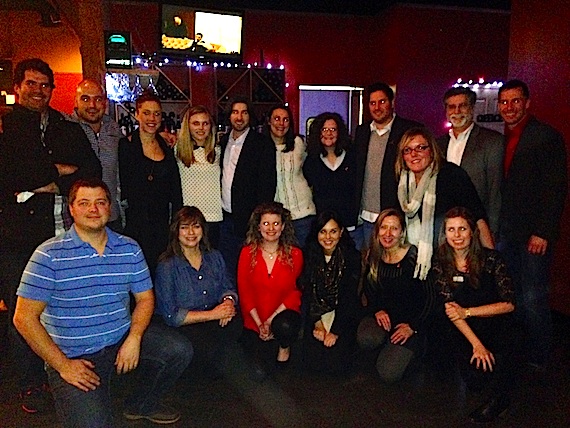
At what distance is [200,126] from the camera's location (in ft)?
10.4

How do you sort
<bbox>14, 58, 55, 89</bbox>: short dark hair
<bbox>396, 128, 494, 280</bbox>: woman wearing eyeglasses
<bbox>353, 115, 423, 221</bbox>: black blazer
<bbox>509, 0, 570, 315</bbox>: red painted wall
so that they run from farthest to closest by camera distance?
<bbox>509, 0, 570, 315</bbox>: red painted wall, <bbox>353, 115, 423, 221</bbox>: black blazer, <bbox>396, 128, 494, 280</bbox>: woman wearing eyeglasses, <bbox>14, 58, 55, 89</bbox>: short dark hair

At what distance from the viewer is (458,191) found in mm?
2871

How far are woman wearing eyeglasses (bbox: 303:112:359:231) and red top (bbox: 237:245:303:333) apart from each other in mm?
559

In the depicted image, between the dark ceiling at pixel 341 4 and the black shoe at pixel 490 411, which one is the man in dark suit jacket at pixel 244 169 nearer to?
the black shoe at pixel 490 411

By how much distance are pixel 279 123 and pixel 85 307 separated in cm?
174

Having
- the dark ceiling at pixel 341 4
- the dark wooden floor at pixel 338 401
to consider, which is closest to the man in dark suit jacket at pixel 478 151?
the dark wooden floor at pixel 338 401

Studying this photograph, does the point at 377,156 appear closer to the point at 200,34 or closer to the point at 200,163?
the point at 200,163

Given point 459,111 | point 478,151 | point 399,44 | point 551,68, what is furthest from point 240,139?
point 399,44

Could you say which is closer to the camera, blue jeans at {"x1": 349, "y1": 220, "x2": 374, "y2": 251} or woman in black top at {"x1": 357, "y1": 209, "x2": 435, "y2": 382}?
woman in black top at {"x1": 357, "y1": 209, "x2": 435, "y2": 382}

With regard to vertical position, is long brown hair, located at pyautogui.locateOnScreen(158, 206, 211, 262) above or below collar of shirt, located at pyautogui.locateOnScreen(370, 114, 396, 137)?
below

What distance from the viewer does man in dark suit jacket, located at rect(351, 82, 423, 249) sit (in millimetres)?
3252

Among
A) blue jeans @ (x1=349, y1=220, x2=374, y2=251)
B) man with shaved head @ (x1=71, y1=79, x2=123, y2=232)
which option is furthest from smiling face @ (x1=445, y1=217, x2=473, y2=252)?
man with shaved head @ (x1=71, y1=79, x2=123, y2=232)

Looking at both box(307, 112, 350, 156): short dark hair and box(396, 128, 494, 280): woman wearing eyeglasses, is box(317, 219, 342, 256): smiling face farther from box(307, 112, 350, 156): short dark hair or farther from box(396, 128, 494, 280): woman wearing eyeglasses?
box(307, 112, 350, 156): short dark hair

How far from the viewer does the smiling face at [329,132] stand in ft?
10.9
